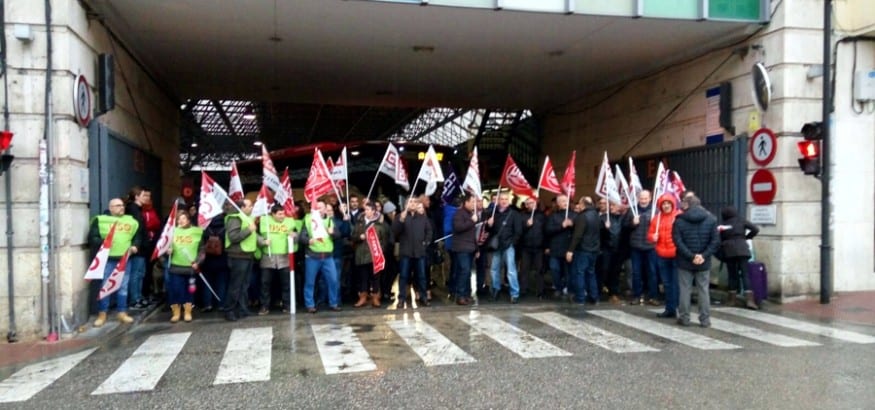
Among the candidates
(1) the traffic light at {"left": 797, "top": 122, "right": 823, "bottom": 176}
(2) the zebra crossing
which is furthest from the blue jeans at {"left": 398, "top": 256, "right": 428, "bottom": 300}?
(1) the traffic light at {"left": 797, "top": 122, "right": 823, "bottom": 176}

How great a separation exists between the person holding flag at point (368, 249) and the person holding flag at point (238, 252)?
1.78m

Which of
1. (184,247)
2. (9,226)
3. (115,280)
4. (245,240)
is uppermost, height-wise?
(9,226)

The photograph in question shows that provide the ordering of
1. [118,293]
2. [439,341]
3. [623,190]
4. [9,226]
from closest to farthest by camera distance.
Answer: [439,341]
[9,226]
[118,293]
[623,190]

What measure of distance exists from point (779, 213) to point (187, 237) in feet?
32.9

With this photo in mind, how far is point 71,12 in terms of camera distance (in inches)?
364

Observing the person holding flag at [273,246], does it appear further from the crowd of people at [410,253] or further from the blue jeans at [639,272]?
the blue jeans at [639,272]

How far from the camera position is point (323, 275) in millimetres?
10984

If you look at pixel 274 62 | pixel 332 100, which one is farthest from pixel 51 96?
pixel 332 100

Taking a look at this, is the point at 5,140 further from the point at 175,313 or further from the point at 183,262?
the point at 175,313

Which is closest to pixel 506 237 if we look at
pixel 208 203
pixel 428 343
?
pixel 428 343

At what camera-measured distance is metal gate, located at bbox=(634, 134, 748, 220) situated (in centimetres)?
1227

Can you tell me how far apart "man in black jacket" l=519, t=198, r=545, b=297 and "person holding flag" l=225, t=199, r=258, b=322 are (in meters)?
4.85

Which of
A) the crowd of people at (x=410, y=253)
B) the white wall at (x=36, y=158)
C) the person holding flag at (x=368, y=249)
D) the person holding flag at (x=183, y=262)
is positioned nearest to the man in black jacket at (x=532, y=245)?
the crowd of people at (x=410, y=253)

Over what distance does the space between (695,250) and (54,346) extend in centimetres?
868
